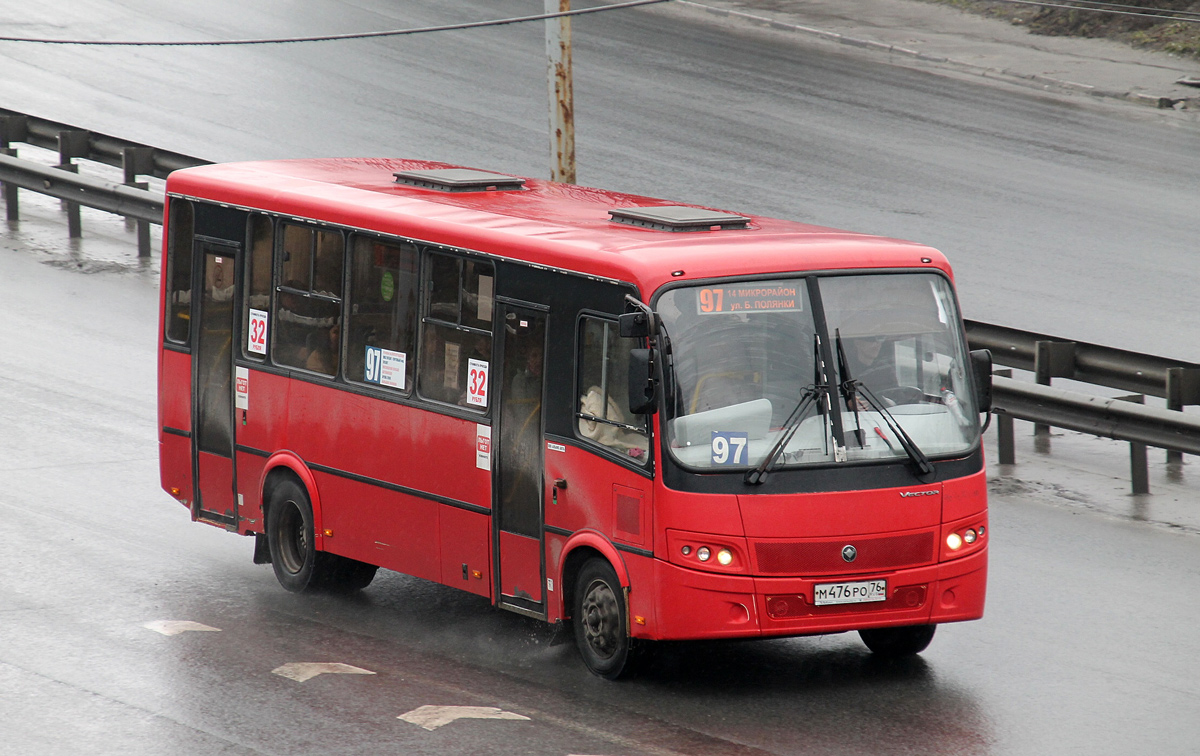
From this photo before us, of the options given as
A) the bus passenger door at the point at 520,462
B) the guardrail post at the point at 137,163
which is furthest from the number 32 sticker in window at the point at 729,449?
the guardrail post at the point at 137,163

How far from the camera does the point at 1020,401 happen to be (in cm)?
1394

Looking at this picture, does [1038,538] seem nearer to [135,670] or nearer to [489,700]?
[489,700]

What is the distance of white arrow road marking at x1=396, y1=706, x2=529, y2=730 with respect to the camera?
344 inches

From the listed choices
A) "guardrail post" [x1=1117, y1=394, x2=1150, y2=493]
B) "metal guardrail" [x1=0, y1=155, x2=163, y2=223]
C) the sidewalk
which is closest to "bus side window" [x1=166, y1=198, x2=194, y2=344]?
"guardrail post" [x1=1117, y1=394, x2=1150, y2=493]

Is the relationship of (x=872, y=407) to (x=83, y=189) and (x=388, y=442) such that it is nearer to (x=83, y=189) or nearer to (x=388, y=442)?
(x=388, y=442)

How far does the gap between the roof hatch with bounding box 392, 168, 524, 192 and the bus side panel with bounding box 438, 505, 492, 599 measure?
228cm

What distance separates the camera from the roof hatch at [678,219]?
9.85m

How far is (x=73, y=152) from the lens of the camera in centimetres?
2231

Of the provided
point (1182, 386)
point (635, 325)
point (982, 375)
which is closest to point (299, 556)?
point (635, 325)

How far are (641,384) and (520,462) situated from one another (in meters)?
1.36

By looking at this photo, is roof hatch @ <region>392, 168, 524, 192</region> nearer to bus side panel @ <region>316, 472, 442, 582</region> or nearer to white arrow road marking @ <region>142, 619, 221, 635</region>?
bus side panel @ <region>316, 472, 442, 582</region>

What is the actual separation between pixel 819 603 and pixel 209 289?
5.25 m

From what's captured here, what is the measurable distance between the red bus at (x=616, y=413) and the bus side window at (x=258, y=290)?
0.07ft

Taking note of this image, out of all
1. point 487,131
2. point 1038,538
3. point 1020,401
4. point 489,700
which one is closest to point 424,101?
point 487,131
